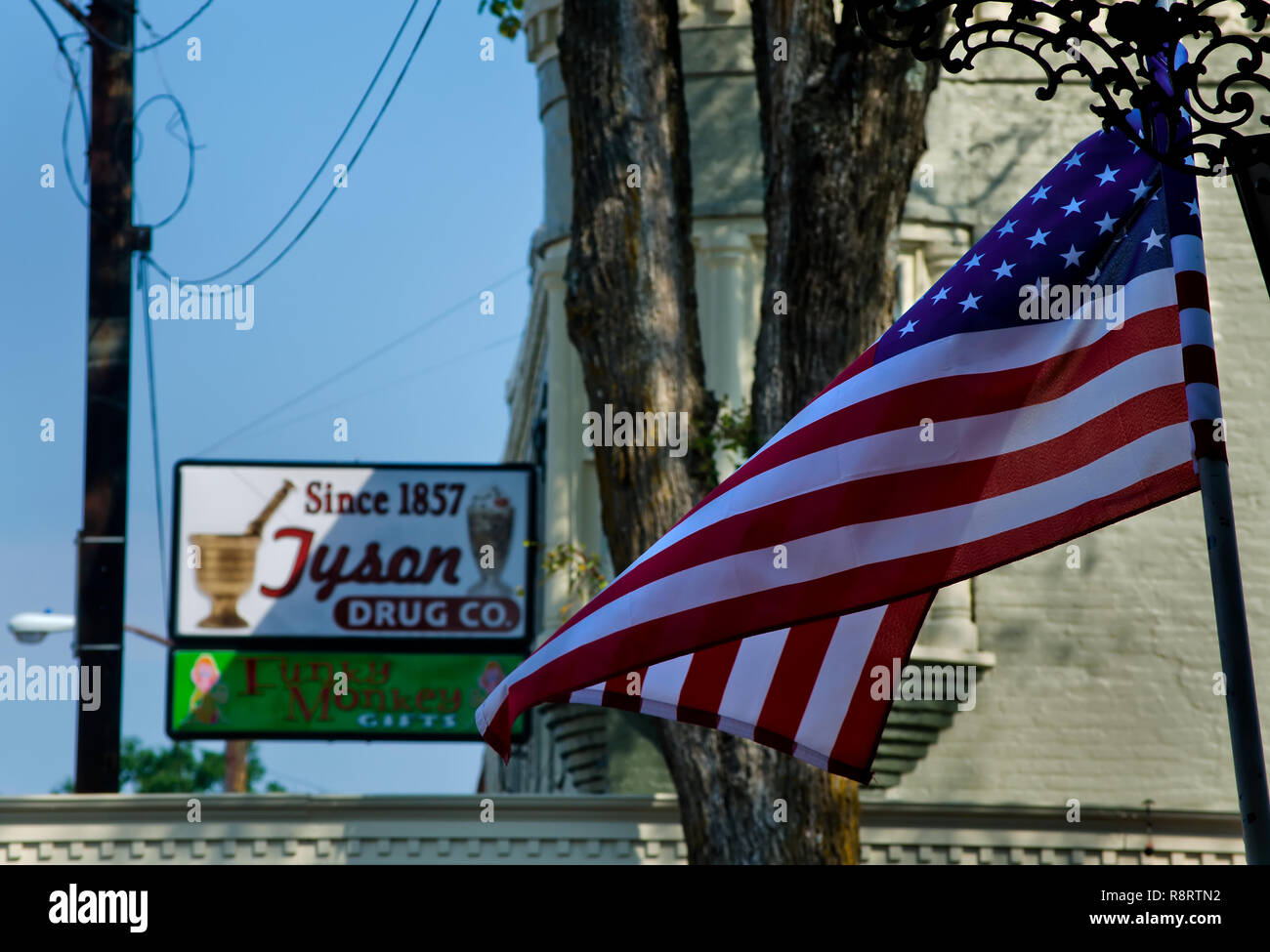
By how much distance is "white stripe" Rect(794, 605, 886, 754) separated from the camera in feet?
21.9

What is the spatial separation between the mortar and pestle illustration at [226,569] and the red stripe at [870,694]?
8.39m

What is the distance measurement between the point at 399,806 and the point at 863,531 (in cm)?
728

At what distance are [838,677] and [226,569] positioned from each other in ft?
28.1

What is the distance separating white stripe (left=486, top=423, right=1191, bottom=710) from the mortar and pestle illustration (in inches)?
345

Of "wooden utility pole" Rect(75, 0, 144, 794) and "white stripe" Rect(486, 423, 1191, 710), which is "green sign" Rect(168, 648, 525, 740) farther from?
"white stripe" Rect(486, 423, 1191, 710)

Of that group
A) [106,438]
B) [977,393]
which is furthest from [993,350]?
[106,438]

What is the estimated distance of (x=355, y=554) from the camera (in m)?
14.5

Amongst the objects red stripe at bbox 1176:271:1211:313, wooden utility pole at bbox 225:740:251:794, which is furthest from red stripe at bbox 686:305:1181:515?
wooden utility pole at bbox 225:740:251:794

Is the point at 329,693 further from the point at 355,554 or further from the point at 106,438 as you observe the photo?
the point at 106,438

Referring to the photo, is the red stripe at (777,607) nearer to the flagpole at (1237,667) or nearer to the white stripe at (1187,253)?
the flagpole at (1237,667)

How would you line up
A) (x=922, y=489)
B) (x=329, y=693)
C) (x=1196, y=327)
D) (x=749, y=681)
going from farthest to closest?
1. (x=329, y=693)
2. (x=749, y=681)
3. (x=922, y=489)
4. (x=1196, y=327)

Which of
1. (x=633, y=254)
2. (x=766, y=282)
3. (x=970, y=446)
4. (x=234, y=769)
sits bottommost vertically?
(x=234, y=769)

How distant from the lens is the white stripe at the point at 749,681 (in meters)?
6.79

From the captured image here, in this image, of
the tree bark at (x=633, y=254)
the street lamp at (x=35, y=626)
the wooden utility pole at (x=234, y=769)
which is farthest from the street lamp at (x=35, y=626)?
the wooden utility pole at (x=234, y=769)
